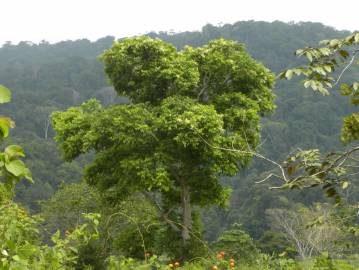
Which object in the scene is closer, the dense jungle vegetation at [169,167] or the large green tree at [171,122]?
the dense jungle vegetation at [169,167]

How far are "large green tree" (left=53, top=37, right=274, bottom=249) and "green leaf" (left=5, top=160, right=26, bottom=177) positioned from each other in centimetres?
936

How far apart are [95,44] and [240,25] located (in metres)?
27.2

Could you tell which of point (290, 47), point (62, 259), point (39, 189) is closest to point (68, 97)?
point (39, 189)

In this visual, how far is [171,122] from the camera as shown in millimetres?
11336

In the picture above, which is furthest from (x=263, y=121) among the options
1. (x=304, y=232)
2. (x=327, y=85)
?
(x=327, y=85)

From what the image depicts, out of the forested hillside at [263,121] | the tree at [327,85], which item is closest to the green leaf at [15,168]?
the tree at [327,85]

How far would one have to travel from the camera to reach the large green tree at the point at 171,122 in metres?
11.4

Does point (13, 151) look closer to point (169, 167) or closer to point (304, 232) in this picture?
point (169, 167)

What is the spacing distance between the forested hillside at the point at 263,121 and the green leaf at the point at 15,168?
19.5 metres

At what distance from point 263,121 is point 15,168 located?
52994 mm

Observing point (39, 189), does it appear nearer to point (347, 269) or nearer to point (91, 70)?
point (91, 70)

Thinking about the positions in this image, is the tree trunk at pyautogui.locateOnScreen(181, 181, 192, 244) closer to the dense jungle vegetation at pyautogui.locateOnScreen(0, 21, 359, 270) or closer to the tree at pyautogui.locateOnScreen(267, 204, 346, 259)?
the dense jungle vegetation at pyautogui.locateOnScreen(0, 21, 359, 270)

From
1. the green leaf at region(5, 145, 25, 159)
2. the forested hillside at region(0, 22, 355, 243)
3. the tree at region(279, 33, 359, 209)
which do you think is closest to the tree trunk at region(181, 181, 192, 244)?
the forested hillside at region(0, 22, 355, 243)

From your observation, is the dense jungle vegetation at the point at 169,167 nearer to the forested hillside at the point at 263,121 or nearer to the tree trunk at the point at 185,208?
the tree trunk at the point at 185,208
